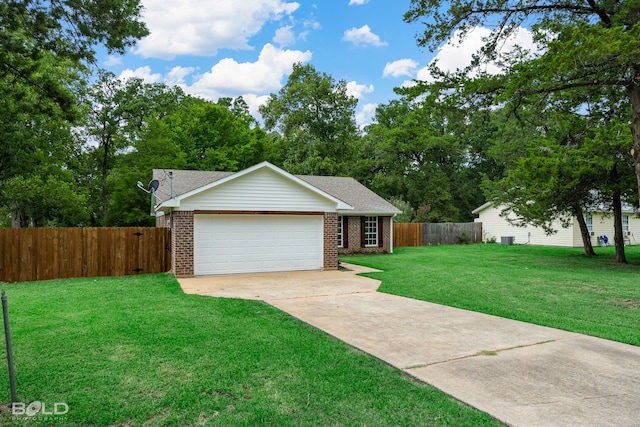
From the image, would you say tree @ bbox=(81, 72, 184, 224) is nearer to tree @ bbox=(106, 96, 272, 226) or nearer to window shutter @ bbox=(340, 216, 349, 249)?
tree @ bbox=(106, 96, 272, 226)

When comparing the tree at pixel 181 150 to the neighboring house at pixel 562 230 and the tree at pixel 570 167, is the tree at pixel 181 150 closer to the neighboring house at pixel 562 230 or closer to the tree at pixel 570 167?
the tree at pixel 570 167

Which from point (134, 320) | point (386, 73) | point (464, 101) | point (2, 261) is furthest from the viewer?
point (386, 73)

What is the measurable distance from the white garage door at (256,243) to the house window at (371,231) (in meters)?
7.59

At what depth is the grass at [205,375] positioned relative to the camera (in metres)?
3.58

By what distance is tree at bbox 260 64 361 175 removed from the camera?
118 ft

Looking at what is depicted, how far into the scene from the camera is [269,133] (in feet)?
133

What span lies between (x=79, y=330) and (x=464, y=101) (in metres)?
9.56

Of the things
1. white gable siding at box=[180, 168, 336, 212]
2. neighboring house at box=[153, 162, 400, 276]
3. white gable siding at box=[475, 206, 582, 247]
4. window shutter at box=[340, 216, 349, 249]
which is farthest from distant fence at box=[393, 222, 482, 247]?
white gable siding at box=[180, 168, 336, 212]

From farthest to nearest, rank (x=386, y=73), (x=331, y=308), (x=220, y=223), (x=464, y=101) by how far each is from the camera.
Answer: (x=386, y=73), (x=220, y=223), (x=464, y=101), (x=331, y=308)

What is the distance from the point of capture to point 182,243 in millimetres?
12859

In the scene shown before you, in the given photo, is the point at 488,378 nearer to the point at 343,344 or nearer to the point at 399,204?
the point at 343,344

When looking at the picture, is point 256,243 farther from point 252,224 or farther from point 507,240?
point 507,240

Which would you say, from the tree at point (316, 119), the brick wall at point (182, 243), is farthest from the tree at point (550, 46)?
the tree at point (316, 119)

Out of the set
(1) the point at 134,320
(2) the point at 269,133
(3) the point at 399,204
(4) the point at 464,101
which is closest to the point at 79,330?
(1) the point at 134,320
